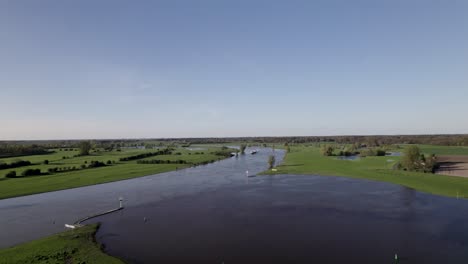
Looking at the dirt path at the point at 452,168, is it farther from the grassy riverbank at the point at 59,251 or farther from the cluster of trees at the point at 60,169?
the cluster of trees at the point at 60,169

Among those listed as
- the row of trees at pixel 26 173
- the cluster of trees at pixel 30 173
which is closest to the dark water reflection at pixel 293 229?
the row of trees at pixel 26 173

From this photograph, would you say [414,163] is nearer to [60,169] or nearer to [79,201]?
[79,201]

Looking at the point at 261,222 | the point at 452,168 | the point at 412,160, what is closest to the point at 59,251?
the point at 261,222

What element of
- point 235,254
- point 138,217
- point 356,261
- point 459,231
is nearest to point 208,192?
point 138,217

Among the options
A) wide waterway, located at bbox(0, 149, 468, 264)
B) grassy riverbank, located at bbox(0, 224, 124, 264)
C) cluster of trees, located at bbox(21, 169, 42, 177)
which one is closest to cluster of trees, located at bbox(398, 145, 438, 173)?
wide waterway, located at bbox(0, 149, 468, 264)

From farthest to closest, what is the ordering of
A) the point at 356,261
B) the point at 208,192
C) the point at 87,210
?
the point at 208,192 < the point at 87,210 < the point at 356,261

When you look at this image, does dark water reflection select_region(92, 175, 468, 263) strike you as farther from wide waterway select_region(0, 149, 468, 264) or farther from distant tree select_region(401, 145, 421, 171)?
distant tree select_region(401, 145, 421, 171)

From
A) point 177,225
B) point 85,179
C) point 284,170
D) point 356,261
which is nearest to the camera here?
point 356,261

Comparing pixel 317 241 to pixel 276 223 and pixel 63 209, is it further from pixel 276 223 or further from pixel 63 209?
pixel 63 209
